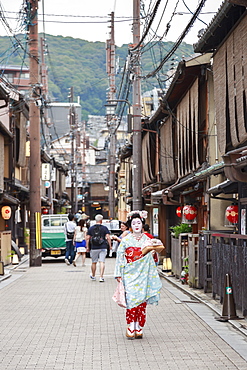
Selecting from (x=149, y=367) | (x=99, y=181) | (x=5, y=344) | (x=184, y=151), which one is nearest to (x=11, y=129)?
(x=184, y=151)

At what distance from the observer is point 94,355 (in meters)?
8.72

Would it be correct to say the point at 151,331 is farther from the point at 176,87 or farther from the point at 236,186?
the point at 176,87

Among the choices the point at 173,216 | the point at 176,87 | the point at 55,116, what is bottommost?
the point at 173,216

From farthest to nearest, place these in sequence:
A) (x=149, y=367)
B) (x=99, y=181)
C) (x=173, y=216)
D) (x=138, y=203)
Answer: (x=99, y=181), (x=173, y=216), (x=138, y=203), (x=149, y=367)

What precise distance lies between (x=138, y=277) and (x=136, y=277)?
0.03m

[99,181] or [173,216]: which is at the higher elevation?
[99,181]

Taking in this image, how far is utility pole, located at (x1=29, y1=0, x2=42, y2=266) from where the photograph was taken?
27.6 meters

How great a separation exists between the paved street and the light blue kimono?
0.65 metres

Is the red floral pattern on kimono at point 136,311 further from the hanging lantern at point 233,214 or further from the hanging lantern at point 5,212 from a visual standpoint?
the hanging lantern at point 5,212

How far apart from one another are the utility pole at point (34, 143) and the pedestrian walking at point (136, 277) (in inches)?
685

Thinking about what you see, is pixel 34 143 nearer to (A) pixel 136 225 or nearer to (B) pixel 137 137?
(B) pixel 137 137

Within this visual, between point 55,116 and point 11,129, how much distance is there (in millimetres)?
78168

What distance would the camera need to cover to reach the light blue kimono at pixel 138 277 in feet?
33.4

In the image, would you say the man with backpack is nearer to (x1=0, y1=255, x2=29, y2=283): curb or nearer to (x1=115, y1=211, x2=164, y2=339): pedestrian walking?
(x1=0, y1=255, x2=29, y2=283): curb
